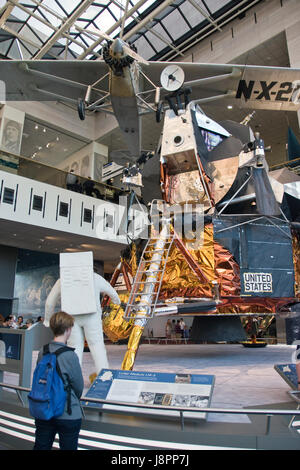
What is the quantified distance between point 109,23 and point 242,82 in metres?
8.80

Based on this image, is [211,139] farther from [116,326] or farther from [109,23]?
[109,23]

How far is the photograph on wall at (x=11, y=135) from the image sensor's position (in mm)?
16736

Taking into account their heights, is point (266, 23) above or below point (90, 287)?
above

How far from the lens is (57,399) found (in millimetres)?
2088

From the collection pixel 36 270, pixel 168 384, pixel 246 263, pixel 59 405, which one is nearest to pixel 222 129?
pixel 246 263

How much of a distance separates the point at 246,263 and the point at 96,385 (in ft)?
13.3

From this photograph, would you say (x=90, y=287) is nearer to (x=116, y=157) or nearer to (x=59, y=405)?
(x=59, y=405)

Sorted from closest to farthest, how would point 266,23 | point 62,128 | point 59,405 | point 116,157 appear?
point 59,405 < point 116,157 < point 266,23 < point 62,128

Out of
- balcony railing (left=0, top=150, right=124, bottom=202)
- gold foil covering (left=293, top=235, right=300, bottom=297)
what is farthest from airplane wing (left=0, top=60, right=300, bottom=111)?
gold foil covering (left=293, top=235, right=300, bottom=297)

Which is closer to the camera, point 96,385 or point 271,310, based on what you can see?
point 96,385

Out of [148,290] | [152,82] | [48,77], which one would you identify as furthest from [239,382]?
Result: [48,77]

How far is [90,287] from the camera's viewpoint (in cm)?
439

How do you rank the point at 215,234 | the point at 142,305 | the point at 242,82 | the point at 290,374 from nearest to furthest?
the point at 290,374 → the point at 142,305 → the point at 215,234 → the point at 242,82

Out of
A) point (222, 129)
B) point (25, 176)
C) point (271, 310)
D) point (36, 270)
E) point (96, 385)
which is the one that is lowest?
point (96, 385)
